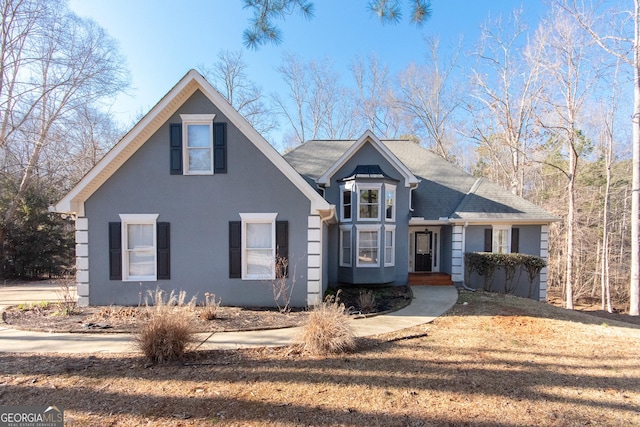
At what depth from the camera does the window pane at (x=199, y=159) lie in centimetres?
832

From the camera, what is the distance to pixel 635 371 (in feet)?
15.5

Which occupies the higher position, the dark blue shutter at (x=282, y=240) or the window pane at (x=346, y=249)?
the dark blue shutter at (x=282, y=240)

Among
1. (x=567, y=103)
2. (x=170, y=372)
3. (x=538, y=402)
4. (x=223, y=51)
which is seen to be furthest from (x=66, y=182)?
(x=567, y=103)

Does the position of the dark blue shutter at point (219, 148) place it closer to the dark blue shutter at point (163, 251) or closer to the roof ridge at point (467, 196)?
the dark blue shutter at point (163, 251)

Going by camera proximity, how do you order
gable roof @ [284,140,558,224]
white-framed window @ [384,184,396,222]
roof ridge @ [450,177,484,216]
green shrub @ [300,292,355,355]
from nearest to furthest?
green shrub @ [300,292,355,355] < white-framed window @ [384,184,396,222] < gable roof @ [284,140,558,224] < roof ridge @ [450,177,484,216]

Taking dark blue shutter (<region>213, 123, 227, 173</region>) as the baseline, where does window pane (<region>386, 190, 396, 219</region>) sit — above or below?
below

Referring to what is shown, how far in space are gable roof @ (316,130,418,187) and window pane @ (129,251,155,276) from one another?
20.4 ft

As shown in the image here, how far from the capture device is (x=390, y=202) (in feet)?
37.9

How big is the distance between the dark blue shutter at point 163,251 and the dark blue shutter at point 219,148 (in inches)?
82.8

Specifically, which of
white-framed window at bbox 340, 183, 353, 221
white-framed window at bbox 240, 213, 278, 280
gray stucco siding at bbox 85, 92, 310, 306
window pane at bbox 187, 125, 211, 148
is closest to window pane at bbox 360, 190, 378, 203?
white-framed window at bbox 340, 183, 353, 221

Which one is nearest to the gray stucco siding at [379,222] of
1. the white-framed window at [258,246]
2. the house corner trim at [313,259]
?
the house corner trim at [313,259]

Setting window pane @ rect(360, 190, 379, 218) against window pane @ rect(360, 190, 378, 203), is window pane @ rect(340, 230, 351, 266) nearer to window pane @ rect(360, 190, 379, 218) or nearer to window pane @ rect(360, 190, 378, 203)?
window pane @ rect(360, 190, 379, 218)

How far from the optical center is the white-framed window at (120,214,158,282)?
8188mm

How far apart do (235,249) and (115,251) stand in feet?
10.5
